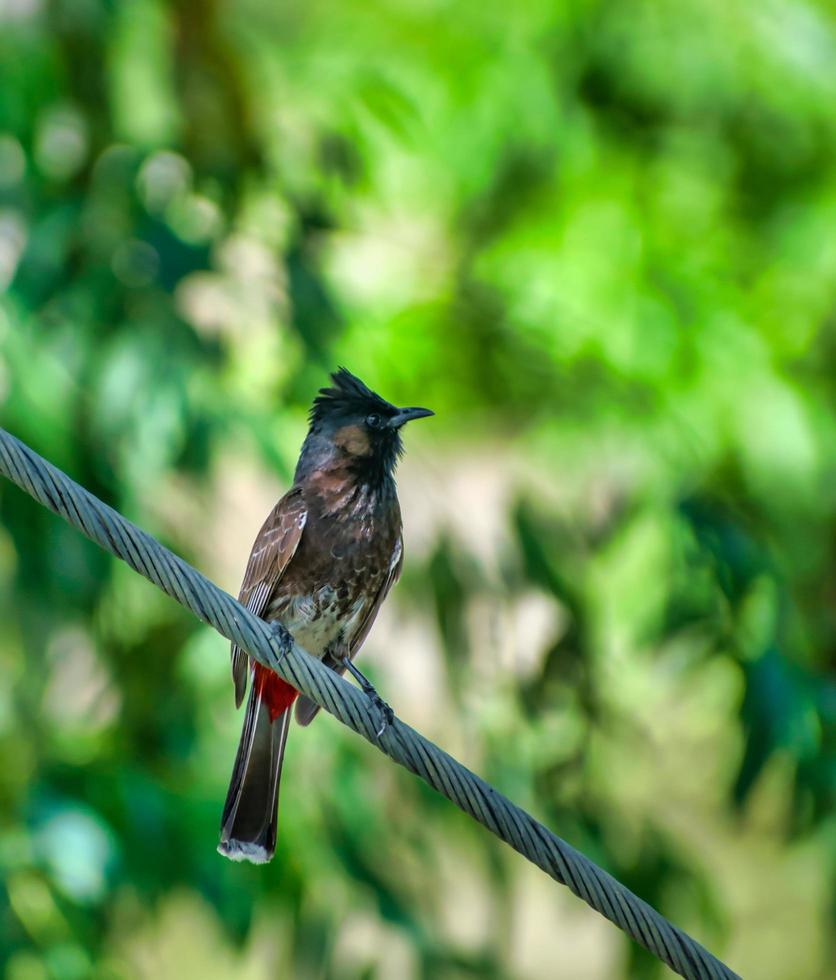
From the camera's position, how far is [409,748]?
2.58 m

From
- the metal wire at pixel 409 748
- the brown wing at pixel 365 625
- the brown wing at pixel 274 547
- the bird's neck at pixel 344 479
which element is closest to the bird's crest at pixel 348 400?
the bird's neck at pixel 344 479

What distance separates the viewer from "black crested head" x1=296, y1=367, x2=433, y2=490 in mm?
3426

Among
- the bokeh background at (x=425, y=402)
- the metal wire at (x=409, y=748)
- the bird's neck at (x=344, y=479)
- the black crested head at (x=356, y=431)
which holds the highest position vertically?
the bokeh background at (x=425, y=402)

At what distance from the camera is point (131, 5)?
5.19 meters

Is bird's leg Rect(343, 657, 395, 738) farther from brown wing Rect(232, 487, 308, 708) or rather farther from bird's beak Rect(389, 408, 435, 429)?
bird's beak Rect(389, 408, 435, 429)

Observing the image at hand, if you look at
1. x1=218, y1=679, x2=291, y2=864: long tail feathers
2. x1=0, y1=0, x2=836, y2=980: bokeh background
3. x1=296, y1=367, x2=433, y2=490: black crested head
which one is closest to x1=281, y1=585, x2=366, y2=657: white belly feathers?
x1=218, y1=679, x2=291, y2=864: long tail feathers

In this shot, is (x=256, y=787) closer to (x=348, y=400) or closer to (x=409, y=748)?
(x=348, y=400)

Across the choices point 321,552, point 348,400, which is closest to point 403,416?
point 348,400

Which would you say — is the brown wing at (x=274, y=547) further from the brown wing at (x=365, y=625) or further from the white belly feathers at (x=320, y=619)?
the brown wing at (x=365, y=625)

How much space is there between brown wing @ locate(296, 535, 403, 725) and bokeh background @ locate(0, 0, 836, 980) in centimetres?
66

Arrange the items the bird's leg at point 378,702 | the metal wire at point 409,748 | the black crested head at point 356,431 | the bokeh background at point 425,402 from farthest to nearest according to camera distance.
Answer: the bokeh background at point 425,402 → the black crested head at point 356,431 → the bird's leg at point 378,702 → the metal wire at point 409,748

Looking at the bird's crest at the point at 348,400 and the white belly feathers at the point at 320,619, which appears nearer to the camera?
the bird's crest at the point at 348,400

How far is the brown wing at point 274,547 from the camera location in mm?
3561

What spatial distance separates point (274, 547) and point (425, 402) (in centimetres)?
225
